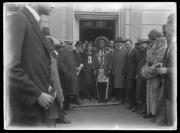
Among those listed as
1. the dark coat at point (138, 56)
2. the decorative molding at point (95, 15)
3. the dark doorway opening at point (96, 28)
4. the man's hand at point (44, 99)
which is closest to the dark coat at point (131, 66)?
the dark coat at point (138, 56)

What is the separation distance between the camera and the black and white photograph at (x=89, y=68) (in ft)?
6.55

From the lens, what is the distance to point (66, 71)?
5863 millimetres

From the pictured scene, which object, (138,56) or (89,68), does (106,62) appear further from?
(138,56)

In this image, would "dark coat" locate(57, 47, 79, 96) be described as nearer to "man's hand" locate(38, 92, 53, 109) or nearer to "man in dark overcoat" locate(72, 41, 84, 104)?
"man in dark overcoat" locate(72, 41, 84, 104)

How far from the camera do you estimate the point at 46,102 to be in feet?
6.48

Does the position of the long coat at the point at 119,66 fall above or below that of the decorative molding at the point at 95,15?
below

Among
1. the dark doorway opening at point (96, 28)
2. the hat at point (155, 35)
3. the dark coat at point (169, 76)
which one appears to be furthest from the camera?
the dark doorway opening at point (96, 28)

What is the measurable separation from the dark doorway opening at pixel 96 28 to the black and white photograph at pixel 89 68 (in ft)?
0.10

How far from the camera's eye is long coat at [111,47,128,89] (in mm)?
7292

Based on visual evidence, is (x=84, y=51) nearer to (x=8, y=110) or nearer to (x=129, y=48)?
(x=129, y=48)

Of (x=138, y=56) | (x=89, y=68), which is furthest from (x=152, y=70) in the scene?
(x=89, y=68)

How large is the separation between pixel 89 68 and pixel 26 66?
6.19 metres

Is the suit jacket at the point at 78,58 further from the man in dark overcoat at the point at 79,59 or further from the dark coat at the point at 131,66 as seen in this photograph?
the dark coat at the point at 131,66

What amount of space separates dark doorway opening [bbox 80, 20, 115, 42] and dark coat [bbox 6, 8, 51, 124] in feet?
26.0
